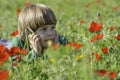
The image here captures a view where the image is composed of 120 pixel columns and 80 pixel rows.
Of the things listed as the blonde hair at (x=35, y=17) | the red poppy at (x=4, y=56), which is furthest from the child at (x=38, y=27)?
the red poppy at (x=4, y=56)

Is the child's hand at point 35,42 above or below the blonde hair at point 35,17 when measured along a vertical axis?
below

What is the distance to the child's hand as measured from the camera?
12.5 feet

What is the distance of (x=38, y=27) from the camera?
4.04 metres

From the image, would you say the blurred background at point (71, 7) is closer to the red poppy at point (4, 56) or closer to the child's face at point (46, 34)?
the child's face at point (46, 34)

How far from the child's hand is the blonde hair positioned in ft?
0.66

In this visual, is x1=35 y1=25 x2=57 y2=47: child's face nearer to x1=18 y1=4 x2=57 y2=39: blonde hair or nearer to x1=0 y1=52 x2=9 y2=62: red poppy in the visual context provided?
x1=18 y1=4 x2=57 y2=39: blonde hair

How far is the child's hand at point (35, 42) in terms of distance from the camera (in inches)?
149

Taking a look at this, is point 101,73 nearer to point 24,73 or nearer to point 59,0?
point 24,73

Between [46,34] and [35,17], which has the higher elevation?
[35,17]

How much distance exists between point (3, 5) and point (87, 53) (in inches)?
367

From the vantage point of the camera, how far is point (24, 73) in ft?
10.1

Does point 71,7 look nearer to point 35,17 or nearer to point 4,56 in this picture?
point 35,17

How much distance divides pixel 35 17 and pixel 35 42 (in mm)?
361

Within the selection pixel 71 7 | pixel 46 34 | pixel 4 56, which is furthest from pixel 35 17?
pixel 71 7
